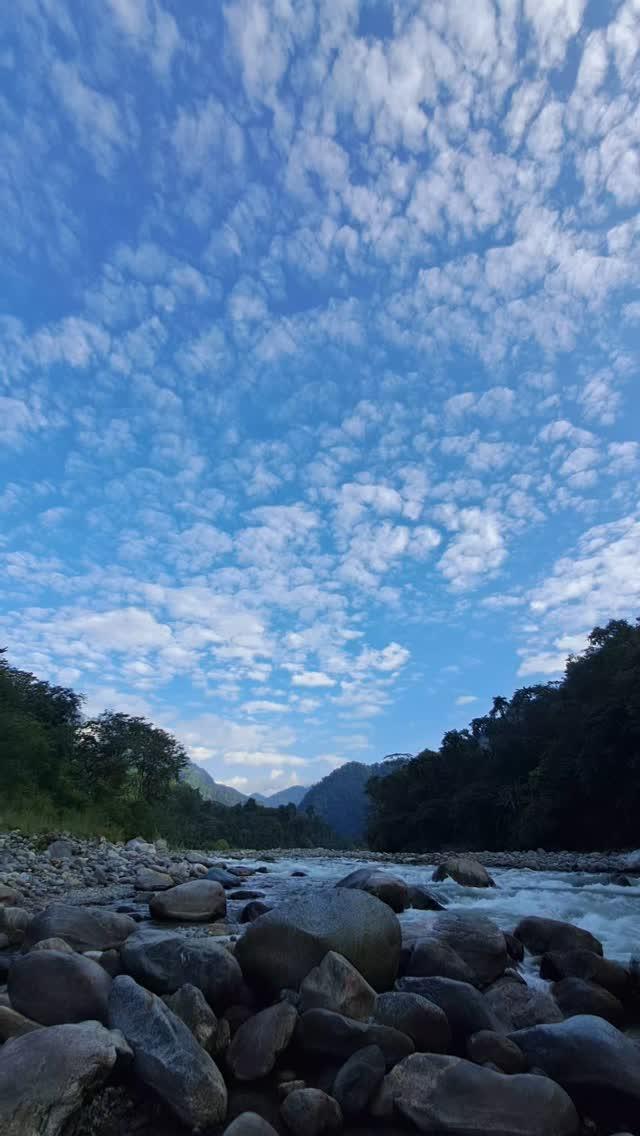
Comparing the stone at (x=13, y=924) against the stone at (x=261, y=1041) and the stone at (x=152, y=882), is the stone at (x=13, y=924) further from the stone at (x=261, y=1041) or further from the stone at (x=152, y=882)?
the stone at (x=152, y=882)

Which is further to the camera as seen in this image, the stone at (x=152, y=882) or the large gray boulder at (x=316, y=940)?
the stone at (x=152, y=882)

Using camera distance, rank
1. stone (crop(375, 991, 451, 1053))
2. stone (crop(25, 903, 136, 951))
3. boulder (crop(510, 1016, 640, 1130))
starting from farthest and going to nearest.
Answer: stone (crop(25, 903, 136, 951)) < stone (crop(375, 991, 451, 1053)) < boulder (crop(510, 1016, 640, 1130))

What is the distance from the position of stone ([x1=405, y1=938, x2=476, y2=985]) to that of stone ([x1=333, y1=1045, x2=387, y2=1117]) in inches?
86.3

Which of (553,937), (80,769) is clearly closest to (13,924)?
(553,937)

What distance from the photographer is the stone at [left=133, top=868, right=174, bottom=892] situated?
1291cm

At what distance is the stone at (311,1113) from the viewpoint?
374cm

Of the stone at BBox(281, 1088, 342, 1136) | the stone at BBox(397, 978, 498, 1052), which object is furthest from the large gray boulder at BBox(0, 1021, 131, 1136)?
the stone at BBox(397, 978, 498, 1052)

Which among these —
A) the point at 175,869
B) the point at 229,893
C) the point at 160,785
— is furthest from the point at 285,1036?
the point at 160,785

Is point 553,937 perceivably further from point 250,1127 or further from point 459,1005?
point 250,1127

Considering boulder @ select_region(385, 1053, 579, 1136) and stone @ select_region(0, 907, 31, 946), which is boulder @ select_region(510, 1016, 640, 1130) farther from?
stone @ select_region(0, 907, 31, 946)

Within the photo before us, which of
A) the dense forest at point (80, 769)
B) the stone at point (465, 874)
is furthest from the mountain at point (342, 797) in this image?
the stone at point (465, 874)

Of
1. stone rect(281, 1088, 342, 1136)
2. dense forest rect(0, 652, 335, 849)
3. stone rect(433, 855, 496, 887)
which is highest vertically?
dense forest rect(0, 652, 335, 849)

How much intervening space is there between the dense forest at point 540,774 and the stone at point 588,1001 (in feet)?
76.8

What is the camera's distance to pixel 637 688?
2697 centimetres
